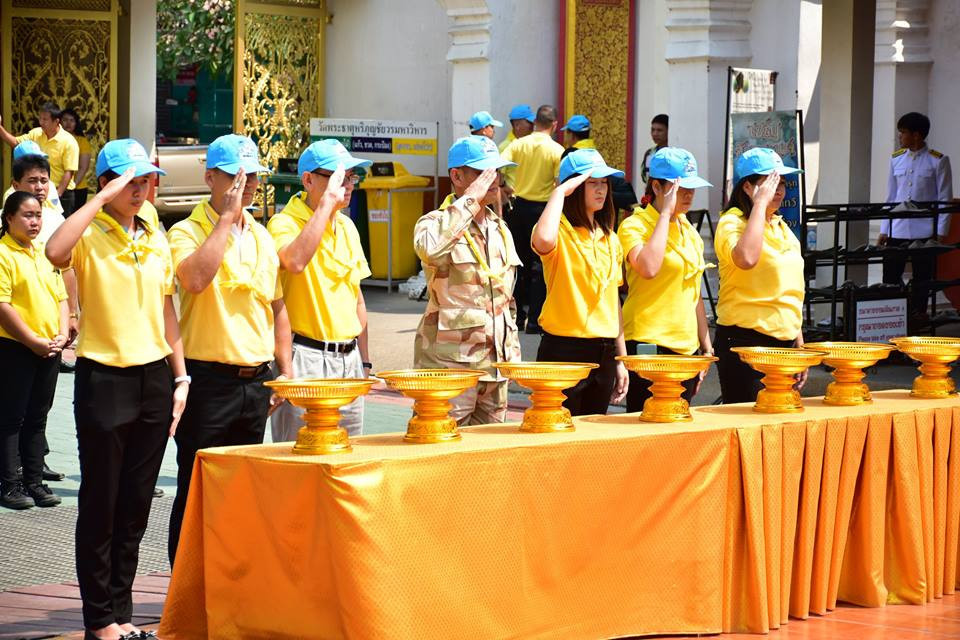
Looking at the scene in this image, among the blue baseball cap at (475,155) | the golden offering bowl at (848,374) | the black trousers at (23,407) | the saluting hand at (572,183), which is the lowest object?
the black trousers at (23,407)

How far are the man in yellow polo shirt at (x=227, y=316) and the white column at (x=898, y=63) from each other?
11.8 metres

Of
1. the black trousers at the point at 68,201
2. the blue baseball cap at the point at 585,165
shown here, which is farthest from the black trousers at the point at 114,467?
the black trousers at the point at 68,201

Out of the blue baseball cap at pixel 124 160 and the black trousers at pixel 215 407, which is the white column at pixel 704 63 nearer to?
the black trousers at pixel 215 407

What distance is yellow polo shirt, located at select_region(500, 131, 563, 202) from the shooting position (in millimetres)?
13445

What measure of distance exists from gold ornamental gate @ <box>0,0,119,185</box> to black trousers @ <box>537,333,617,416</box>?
532 inches

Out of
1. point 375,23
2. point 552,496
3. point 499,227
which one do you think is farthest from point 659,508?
point 375,23

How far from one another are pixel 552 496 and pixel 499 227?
1692 millimetres

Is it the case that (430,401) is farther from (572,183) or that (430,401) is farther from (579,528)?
(572,183)

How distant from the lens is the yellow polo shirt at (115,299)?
16.9 feet

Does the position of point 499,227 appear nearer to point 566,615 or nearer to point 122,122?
point 566,615

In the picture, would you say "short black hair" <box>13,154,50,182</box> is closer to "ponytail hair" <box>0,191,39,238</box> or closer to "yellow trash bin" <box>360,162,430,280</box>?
"ponytail hair" <box>0,191,39,238</box>

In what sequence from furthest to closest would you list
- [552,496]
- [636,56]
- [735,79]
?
[636,56], [735,79], [552,496]

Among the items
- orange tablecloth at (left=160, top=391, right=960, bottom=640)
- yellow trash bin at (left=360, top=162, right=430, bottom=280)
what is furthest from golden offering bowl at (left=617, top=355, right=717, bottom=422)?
yellow trash bin at (left=360, top=162, right=430, bottom=280)

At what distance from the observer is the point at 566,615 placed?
5051 millimetres
